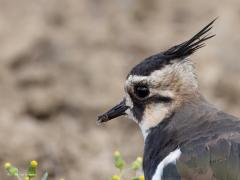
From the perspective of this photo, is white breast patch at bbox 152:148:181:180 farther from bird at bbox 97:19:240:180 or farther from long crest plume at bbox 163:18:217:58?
long crest plume at bbox 163:18:217:58

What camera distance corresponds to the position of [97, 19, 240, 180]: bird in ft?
21.5

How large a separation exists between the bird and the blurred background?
2.29 m

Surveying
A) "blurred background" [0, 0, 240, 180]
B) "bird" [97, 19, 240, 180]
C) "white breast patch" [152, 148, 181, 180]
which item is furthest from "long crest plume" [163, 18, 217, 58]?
"blurred background" [0, 0, 240, 180]

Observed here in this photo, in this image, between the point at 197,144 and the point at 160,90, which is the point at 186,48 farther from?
the point at 197,144

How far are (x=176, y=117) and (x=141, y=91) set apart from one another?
0.32 m

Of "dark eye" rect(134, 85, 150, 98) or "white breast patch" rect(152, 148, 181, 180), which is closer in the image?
"white breast patch" rect(152, 148, 181, 180)

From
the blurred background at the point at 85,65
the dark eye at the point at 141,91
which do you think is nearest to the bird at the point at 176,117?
the dark eye at the point at 141,91

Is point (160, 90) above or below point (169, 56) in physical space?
below

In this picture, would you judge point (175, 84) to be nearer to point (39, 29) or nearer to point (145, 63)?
point (145, 63)

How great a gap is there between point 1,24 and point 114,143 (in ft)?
5.88

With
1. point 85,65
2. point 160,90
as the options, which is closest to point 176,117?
point 160,90

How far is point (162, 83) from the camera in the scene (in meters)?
7.16

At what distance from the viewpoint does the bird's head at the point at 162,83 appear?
711 centimetres

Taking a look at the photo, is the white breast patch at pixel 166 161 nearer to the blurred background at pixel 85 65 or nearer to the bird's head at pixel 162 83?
the bird's head at pixel 162 83
